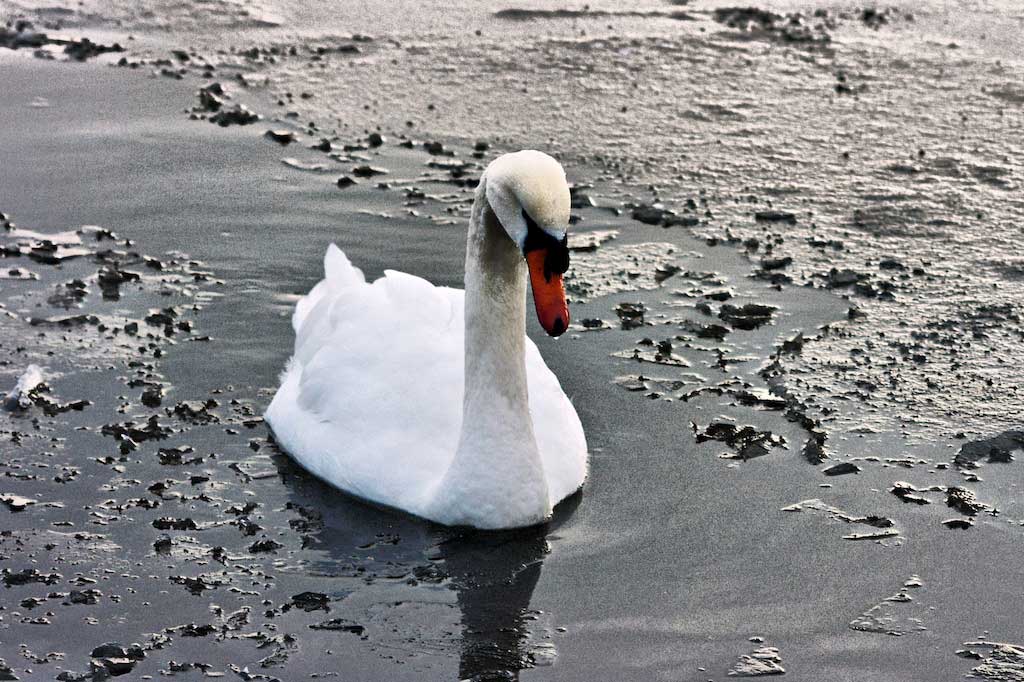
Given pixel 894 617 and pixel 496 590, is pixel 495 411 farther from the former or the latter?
pixel 894 617

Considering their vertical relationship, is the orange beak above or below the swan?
above

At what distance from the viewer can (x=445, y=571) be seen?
5.83 metres

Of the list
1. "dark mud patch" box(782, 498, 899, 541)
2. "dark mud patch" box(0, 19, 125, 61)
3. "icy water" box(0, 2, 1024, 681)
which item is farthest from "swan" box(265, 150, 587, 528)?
"dark mud patch" box(0, 19, 125, 61)

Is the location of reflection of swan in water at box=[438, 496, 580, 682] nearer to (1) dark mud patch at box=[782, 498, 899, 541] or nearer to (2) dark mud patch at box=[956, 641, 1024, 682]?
(1) dark mud patch at box=[782, 498, 899, 541]

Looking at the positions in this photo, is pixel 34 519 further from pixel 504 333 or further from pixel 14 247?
pixel 14 247

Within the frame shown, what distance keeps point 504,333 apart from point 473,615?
3.87 feet

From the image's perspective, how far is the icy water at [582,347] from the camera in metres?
5.50

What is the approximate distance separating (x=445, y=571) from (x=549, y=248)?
53.8 inches

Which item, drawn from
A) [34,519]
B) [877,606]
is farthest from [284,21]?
[877,606]

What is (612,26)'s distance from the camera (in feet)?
45.1

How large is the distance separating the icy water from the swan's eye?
1.24 metres

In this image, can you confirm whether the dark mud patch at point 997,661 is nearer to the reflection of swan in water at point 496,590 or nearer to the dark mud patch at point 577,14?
the reflection of swan in water at point 496,590

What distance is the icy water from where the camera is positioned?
5.50m

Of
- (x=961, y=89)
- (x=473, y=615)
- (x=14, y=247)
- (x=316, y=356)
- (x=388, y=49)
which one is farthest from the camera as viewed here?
(x=388, y=49)
